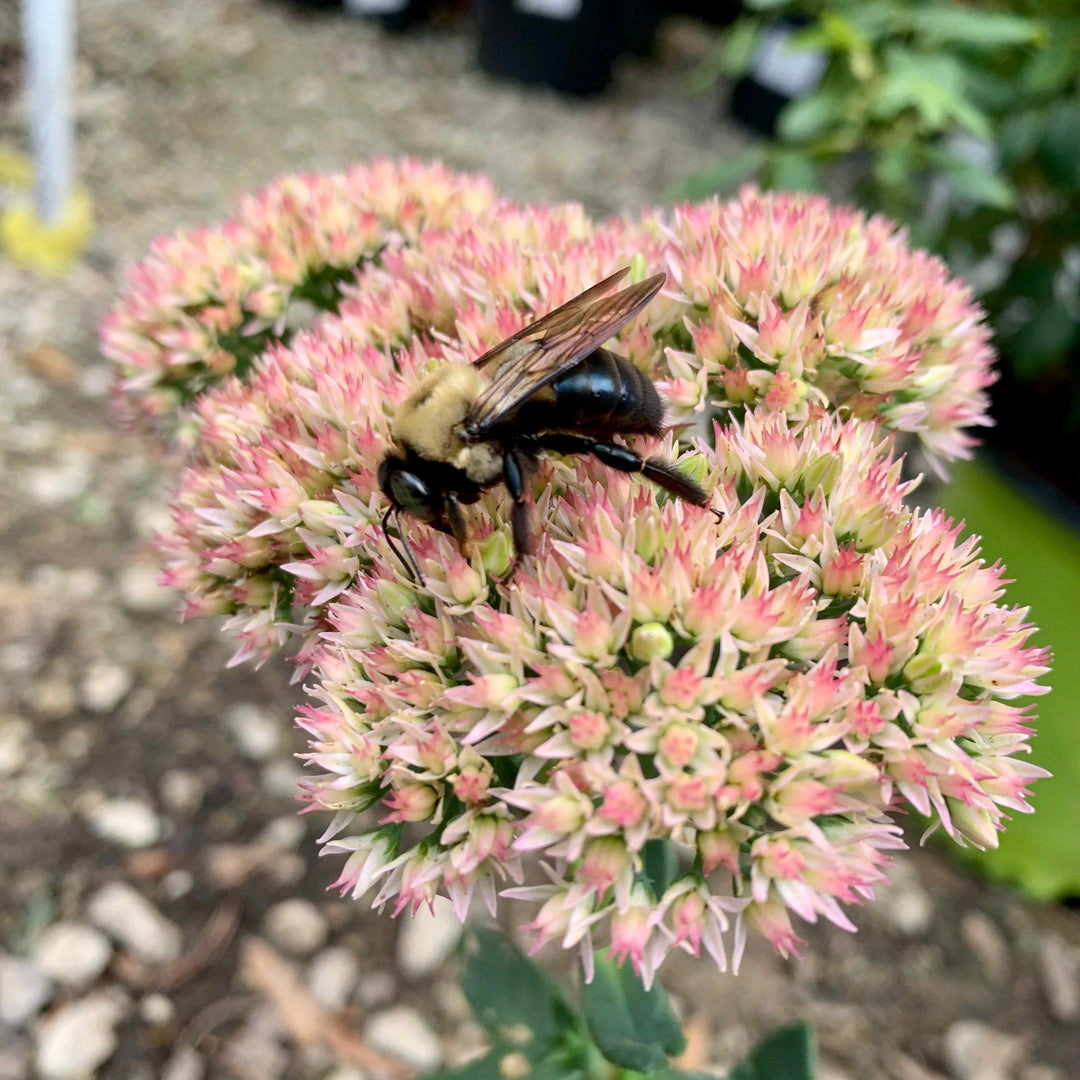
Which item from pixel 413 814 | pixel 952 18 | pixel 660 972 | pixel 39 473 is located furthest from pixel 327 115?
pixel 413 814

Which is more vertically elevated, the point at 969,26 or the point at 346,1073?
the point at 969,26

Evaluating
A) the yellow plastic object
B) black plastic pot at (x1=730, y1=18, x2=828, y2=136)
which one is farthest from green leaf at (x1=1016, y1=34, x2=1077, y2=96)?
the yellow plastic object

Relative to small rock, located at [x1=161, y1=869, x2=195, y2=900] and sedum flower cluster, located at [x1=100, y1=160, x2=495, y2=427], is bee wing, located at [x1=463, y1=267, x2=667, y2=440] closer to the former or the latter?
sedum flower cluster, located at [x1=100, y1=160, x2=495, y2=427]

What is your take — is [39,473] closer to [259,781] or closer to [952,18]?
[259,781]

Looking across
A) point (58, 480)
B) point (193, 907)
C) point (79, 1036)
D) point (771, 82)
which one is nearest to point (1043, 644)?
point (193, 907)

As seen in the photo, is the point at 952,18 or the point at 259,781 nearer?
the point at 952,18

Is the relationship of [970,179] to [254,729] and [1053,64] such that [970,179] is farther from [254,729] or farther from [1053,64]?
[254,729]

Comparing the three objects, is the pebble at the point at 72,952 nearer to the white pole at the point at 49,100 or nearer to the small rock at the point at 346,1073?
the small rock at the point at 346,1073
